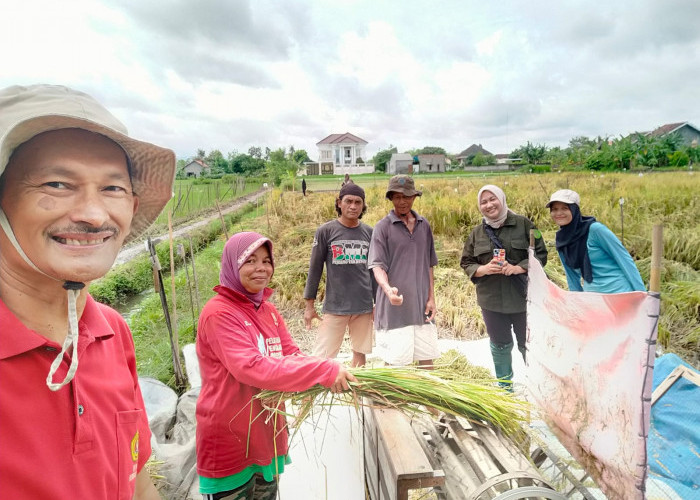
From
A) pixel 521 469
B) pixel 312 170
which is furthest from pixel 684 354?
pixel 312 170

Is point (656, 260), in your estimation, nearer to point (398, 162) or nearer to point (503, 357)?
point (503, 357)

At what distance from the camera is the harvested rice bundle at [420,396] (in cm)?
161

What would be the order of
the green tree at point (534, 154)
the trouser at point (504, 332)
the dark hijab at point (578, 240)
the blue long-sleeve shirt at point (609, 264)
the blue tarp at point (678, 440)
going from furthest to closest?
the green tree at point (534, 154)
the trouser at point (504, 332)
the dark hijab at point (578, 240)
the blue long-sleeve shirt at point (609, 264)
the blue tarp at point (678, 440)

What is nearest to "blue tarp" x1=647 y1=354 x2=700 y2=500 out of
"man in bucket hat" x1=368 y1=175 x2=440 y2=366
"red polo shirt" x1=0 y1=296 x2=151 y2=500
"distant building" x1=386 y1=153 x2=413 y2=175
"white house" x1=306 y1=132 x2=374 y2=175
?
"man in bucket hat" x1=368 y1=175 x2=440 y2=366

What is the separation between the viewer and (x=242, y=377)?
57.8 inches

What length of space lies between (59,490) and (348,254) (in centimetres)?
252

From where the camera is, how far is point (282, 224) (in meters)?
10.1

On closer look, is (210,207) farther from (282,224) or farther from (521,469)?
(521,469)

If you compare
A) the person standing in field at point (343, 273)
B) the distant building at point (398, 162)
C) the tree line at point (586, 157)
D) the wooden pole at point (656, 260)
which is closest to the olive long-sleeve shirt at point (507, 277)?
the person standing in field at point (343, 273)

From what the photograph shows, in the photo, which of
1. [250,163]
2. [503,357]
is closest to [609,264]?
[503,357]

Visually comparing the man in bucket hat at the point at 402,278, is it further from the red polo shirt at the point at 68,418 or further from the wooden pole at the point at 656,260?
the red polo shirt at the point at 68,418

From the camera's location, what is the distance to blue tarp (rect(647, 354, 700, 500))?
206 cm

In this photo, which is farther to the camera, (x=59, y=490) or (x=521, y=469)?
(x=521, y=469)

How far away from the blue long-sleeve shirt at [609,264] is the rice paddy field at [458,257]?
1966 mm
